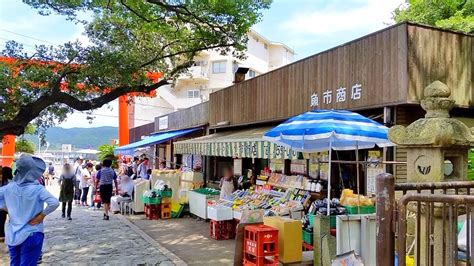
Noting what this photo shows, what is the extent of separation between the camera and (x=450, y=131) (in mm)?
4199

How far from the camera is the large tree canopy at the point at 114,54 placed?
11461 mm

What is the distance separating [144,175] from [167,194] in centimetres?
656

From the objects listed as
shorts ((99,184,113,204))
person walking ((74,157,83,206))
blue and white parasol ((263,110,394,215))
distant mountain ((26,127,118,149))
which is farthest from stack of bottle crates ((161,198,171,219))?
distant mountain ((26,127,118,149))

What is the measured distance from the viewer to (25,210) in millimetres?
5383

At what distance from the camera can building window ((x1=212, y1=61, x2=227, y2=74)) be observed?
2008 inches

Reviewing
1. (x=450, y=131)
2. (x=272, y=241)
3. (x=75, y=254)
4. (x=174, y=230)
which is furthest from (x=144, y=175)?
(x=450, y=131)

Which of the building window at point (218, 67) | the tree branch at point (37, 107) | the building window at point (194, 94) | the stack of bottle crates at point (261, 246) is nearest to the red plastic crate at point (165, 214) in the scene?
the tree branch at point (37, 107)

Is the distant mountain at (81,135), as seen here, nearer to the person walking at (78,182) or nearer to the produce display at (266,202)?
the person walking at (78,182)

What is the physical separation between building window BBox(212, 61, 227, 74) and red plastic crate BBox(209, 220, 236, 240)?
41720 mm

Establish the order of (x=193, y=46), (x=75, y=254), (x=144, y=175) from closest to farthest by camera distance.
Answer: (x=75, y=254) < (x=193, y=46) < (x=144, y=175)

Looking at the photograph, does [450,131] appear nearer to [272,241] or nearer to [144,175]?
[272,241]

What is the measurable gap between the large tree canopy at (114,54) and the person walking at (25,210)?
6.14 meters

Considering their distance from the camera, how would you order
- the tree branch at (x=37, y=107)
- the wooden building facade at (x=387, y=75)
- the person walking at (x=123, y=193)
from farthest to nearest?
the person walking at (x=123, y=193), the tree branch at (x=37, y=107), the wooden building facade at (x=387, y=75)

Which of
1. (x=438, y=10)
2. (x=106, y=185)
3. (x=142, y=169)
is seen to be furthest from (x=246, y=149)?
(x=142, y=169)
